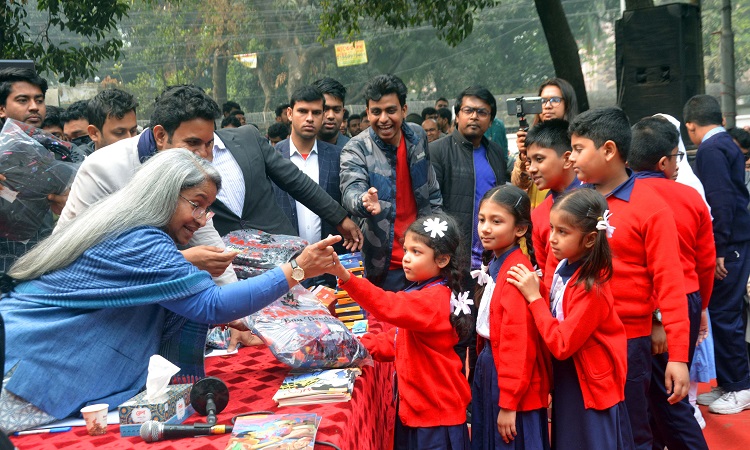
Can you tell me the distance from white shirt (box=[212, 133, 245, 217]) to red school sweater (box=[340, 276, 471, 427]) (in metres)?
0.96

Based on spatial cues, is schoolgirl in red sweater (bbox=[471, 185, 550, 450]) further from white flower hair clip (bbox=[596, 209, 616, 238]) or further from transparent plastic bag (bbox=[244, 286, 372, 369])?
transparent plastic bag (bbox=[244, 286, 372, 369])

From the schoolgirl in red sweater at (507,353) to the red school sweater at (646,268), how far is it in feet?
1.26

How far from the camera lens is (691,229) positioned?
3.43m

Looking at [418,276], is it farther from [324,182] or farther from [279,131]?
[279,131]

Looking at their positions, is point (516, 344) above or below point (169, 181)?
below

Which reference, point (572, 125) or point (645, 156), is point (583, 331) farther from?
point (645, 156)

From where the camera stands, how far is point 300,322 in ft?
9.14

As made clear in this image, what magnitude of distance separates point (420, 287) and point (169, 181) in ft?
3.64

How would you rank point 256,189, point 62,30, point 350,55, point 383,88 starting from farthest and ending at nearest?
point 350,55
point 62,30
point 383,88
point 256,189

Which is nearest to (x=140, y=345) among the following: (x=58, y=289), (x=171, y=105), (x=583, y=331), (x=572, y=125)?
(x=58, y=289)

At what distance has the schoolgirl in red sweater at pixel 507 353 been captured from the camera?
9.17 ft

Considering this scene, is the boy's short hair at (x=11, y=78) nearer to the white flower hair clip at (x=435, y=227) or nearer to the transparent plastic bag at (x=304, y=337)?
the transparent plastic bag at (x=304, y=337)

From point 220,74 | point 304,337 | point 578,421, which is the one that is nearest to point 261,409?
point 304,337

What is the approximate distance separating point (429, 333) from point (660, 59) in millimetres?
4458
